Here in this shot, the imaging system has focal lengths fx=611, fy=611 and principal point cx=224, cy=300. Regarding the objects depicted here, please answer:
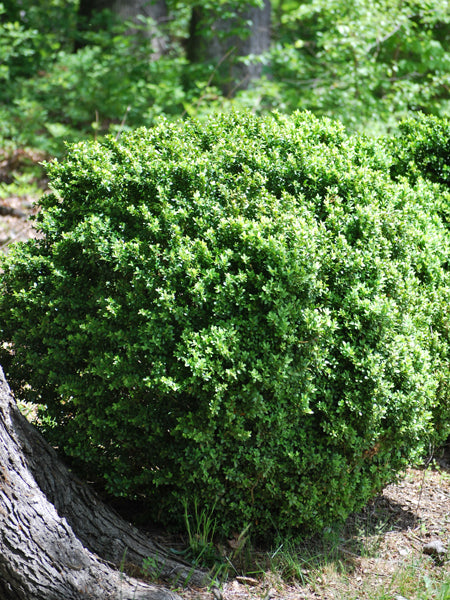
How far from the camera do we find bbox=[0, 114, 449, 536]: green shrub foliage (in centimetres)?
277

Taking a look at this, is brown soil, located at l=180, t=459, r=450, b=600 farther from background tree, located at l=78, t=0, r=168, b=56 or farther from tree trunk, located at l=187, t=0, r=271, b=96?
background tree, located at l=78, t=0, r=168, b=56

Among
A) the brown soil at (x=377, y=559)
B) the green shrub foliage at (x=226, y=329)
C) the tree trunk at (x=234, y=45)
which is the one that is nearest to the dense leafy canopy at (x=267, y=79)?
the tree trunk at (x=234, y=45)

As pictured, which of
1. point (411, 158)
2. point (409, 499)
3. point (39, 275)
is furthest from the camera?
point (411, 158)

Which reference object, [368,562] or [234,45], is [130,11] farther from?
[368,562]

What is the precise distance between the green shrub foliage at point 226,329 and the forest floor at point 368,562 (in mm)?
209

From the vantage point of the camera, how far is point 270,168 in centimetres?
331

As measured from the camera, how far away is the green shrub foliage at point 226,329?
109 inches

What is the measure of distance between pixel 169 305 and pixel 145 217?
1.66 ft

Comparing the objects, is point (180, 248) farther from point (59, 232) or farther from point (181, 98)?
point (181, 98)

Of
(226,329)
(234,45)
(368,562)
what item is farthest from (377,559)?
(234,45)

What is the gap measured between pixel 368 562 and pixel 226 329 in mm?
1441

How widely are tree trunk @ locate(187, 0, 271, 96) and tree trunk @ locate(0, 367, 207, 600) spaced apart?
23.6 ft

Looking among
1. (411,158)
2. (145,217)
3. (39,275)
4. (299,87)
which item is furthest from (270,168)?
(299,87)

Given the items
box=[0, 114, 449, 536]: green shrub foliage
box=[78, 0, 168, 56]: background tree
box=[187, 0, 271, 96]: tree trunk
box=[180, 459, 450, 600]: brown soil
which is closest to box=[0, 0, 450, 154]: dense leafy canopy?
box=[187, 0, 271, 96]: tree trunk
